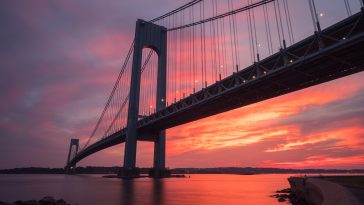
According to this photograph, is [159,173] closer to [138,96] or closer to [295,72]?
[138,96]

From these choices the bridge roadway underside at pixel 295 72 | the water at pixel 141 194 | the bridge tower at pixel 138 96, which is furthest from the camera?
the bridge tower at pixel 138 96

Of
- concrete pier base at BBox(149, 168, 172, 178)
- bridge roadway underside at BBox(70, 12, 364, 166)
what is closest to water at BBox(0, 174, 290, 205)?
concrete pier base at BBox(149, 168, 172, 178)

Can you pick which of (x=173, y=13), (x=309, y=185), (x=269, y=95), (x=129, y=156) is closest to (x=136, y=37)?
(x=173, y=13)

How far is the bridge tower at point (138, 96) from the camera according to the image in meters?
55.0

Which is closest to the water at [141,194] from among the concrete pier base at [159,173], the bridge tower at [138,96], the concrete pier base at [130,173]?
the concrete pier base at [130,173]

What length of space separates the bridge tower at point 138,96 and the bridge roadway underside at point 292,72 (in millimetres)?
11648

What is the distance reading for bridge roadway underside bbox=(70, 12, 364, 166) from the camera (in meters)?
22.2

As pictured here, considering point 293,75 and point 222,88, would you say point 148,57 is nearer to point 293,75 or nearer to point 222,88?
point 222,88

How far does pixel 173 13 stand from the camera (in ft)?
184

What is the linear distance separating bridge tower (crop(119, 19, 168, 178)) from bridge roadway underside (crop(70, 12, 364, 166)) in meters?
11.6

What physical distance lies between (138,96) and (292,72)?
34410 millimetres

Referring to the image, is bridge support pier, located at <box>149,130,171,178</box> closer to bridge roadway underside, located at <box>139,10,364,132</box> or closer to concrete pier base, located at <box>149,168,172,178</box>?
concrete pier base, located at <box>149,168,172,178</box>

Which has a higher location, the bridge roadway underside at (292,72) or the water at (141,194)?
the bridge roadway underside at (292,72)

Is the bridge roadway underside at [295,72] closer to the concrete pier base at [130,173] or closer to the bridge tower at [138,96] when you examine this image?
the bridge tower at [138,96]
